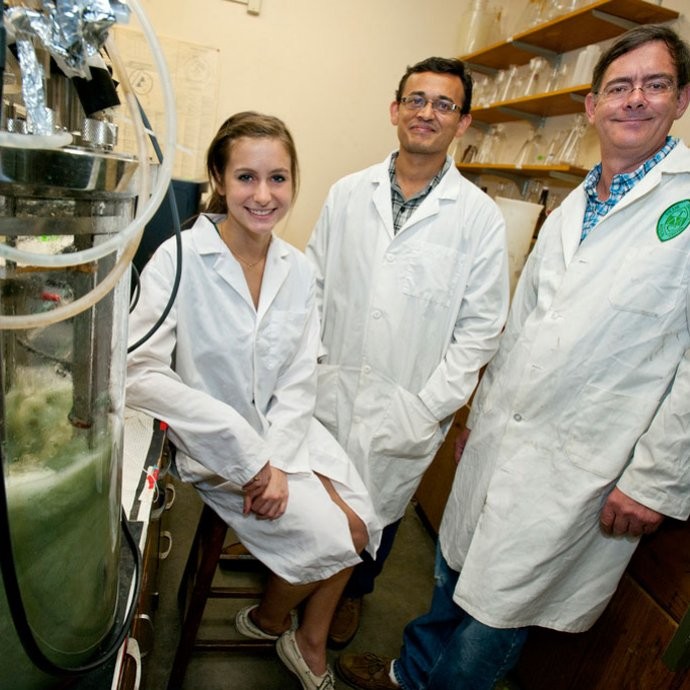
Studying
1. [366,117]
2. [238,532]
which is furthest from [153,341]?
[366,117]

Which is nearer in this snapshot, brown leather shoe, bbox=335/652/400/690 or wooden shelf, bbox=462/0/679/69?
brown leather shoe, bbox=335/652/400/690

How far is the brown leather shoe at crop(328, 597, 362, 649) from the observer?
164 centimetres

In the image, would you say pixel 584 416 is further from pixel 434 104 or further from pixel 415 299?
pixel 434 104

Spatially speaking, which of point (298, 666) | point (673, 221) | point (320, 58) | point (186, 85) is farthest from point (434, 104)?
point (186, 85)

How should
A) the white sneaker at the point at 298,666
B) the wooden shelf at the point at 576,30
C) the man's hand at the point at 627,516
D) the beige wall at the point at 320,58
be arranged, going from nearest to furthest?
the man's hand at the point at 627,516
the white sneaker at the point at 298,666
the wooden shelf at the point at 576,30
the beige wall at the point at 320,58

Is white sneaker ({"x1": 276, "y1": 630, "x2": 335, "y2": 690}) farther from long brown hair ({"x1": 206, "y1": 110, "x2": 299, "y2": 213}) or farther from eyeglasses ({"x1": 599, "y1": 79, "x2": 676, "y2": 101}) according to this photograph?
eyeglasses ({"x1": 599, "y1": 79, "x2": 676, "y2": 101})

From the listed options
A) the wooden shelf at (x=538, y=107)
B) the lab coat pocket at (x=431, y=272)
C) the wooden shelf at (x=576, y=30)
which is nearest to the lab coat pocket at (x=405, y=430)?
the lab coat pocket at (x=431, y=272)

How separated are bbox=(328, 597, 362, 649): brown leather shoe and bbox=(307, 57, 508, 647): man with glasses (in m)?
0.39

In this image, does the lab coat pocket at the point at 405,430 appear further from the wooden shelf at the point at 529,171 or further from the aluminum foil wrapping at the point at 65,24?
the wooden shelf at the point at 529,171

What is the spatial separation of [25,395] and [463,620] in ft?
4.10

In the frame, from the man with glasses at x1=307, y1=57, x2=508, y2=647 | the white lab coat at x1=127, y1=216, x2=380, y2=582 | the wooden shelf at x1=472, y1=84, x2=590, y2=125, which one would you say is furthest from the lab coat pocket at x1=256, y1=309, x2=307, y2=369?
the wooden shelf at x1=472, y1=84, x2=590, y2=125

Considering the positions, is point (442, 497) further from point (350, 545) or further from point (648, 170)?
point (648, 170)

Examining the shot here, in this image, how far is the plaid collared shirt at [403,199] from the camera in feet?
5.16

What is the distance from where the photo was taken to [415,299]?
1.49 metres
